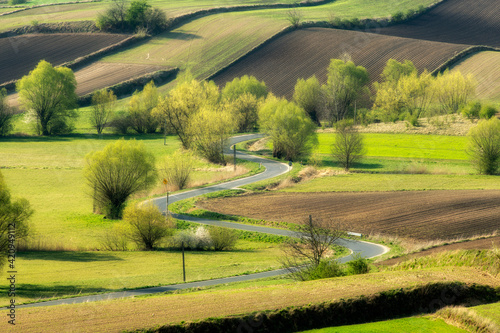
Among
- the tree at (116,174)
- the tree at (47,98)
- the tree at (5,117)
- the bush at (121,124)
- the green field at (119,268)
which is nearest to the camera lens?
the green field at (119,268)

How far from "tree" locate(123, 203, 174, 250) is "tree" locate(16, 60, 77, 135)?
2701 inches

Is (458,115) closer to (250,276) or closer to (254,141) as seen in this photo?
→ (254,141)

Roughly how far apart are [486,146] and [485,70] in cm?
5725

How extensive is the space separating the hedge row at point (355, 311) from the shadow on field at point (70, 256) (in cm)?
2167

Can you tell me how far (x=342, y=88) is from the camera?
11412cm

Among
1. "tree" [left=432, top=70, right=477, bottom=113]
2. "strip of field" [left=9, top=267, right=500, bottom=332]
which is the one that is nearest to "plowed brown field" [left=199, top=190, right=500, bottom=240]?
"strip of field" [left=9, top=267, right=500, bottom=332]

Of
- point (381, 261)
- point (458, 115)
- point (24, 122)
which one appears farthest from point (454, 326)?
point (24, 122)

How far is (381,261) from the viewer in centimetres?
3319

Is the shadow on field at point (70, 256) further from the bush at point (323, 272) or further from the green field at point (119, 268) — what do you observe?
the bush at point (323, 272)

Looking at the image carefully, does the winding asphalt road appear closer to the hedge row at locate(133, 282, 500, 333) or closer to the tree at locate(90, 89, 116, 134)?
the hedge row at locate(133, 282, 500, 333)

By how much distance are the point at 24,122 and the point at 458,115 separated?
8399cm

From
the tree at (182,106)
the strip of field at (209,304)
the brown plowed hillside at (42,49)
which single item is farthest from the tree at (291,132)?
the brown plowed hillside at (42,49)

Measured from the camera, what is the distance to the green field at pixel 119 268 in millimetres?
30172

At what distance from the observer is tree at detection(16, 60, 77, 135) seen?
10419 cm
